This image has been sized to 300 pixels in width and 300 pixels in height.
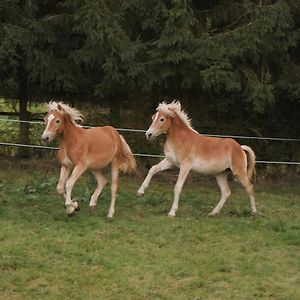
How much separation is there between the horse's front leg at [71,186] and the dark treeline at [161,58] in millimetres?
Answer: 4117

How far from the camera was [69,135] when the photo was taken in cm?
865

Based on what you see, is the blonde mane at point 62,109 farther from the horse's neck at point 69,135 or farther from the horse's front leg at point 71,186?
the horse's front leg at point 71,186

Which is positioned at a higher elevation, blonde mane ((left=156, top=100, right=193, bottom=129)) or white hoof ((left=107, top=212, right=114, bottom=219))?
blonde mane ((left=156, top=100, right=193, bottom=129))

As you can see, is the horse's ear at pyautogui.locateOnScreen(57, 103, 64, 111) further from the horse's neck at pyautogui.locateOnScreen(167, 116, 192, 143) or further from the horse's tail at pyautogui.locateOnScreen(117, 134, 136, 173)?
the horse's neck at pyautogui.locateOnScreen(167, 116, 192, 143)

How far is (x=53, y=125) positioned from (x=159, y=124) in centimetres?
174

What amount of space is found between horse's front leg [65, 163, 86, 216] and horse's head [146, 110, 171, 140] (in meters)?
1.24

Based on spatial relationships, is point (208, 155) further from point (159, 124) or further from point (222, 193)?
point (159, 124)

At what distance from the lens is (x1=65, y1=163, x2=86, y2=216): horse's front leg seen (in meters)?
8.25

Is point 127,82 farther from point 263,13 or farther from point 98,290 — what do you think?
point 98,290

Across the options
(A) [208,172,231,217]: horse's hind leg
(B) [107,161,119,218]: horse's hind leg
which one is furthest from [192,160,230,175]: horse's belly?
(B) [107,161,119,218]: horse's hind leg

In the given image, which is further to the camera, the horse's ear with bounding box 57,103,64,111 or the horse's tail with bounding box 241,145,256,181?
the horse's tail with bounding box 241,145,256,181

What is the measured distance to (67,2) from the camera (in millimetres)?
12742

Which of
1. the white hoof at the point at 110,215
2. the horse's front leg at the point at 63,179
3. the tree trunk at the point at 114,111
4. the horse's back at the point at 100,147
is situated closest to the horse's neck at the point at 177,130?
the horse's back at the point at 100,147

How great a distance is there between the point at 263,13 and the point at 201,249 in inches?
249
